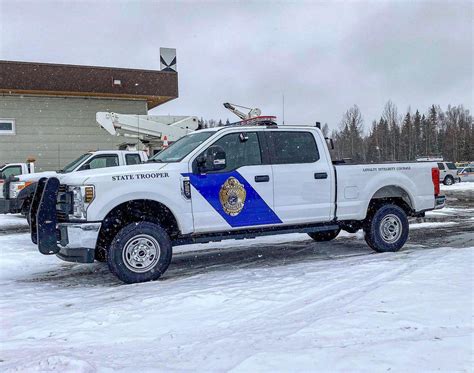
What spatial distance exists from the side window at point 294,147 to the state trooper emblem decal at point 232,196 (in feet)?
2.45

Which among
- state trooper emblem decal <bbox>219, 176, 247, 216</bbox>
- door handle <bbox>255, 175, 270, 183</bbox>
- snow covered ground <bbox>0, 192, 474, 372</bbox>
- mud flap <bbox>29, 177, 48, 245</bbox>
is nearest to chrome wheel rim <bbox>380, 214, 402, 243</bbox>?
snow covered ground <bbox>0, 192, 474, 372</bbox>

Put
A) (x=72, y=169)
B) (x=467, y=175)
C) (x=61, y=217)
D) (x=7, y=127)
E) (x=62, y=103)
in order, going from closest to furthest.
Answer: (x=61, y=217) → (x=72, y=169) → (x=7, y=127) → (x=62, y=103) → (x=467, y=175)

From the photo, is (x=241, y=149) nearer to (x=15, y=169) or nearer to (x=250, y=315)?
(x=250, y=315)

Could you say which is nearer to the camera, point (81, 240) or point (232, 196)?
point (81, 240)

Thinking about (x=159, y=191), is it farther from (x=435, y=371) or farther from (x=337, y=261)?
(x=435, y=371)

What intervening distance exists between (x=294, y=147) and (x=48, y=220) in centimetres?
359

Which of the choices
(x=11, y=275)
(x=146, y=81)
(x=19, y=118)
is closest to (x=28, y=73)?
(x=19, y=118)

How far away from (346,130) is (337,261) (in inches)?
3476

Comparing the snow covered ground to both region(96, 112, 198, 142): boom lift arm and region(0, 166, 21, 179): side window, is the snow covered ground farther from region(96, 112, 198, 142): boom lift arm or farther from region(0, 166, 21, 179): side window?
region(96, 112, 198, 142): boom lift arm

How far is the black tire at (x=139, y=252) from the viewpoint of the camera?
20.0 ft

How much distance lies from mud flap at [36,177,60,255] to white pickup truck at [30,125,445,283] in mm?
13

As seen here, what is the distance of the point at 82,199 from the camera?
600 centimetres

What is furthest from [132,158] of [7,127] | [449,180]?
[449,180]

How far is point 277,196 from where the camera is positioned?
702 centimetres
